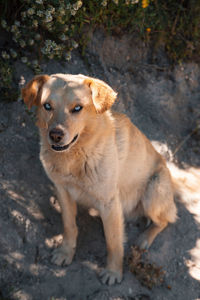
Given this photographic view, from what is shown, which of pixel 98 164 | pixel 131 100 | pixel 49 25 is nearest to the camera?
pixel 98 164

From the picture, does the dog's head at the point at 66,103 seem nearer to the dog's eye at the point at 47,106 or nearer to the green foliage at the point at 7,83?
the dog's eye at the point at 47,106

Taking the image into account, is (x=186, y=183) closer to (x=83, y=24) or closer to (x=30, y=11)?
(x=83, y=24)

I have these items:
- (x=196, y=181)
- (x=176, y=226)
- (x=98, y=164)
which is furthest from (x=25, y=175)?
(x=196, y=181)

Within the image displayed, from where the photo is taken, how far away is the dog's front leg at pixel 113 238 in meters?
3.01

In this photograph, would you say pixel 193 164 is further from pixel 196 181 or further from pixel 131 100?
pixel 131 100

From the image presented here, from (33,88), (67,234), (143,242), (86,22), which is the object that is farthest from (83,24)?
(143,242)

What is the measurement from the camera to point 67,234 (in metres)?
3.33

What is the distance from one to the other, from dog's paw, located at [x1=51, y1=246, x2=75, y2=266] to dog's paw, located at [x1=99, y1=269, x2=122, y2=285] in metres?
0.38

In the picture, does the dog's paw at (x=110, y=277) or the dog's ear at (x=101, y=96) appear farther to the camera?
the dog's paw at (x=110, y=277)

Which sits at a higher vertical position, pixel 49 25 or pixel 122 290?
pixel 49 25

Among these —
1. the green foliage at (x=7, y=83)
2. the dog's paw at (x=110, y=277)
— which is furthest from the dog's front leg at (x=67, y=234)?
the green foliage at (x=7, y=83)

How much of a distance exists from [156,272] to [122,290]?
401 millimetres

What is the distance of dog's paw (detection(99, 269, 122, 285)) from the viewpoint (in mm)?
3121

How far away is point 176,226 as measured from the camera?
12.8 feet
